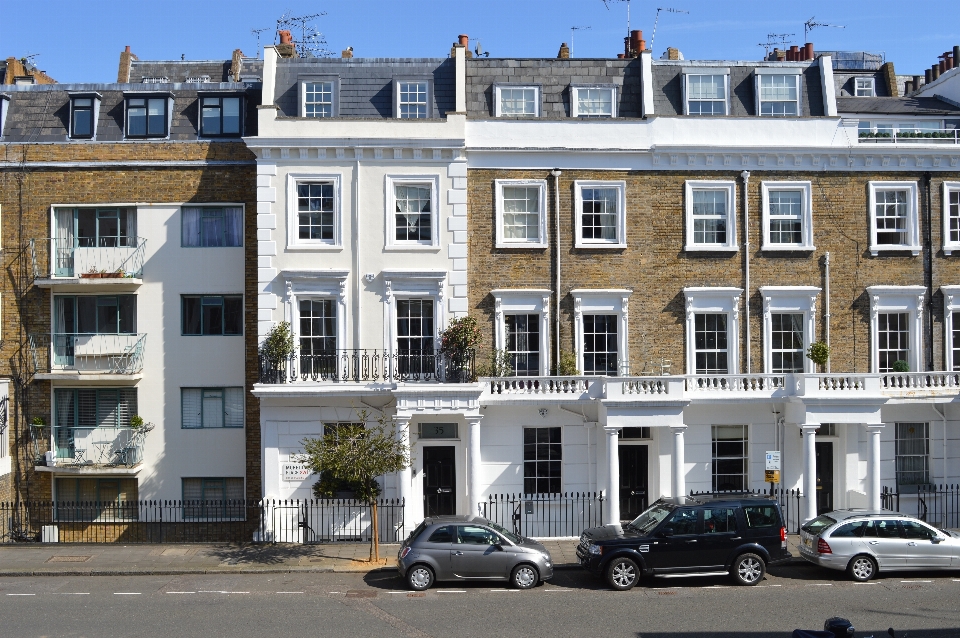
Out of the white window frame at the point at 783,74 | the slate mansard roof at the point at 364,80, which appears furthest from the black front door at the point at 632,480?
the slate mansard roof at the point at 364,80

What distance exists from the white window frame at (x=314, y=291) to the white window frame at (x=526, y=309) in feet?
12.6

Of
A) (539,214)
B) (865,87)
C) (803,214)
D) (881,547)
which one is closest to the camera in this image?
(881,547)

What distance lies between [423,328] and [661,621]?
403 inches

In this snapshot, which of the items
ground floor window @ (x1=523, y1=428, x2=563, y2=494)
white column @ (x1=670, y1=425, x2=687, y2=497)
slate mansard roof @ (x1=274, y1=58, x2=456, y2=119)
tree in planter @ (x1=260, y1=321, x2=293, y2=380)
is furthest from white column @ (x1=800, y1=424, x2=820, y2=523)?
tree in planter @ (x1=260, y1=321, x2=293, y2=380)

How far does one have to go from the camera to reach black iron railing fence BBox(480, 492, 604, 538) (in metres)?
23.3

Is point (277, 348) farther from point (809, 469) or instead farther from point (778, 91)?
point (778, 91)

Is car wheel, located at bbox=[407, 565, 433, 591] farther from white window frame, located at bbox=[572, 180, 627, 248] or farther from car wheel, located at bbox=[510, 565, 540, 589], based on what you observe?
white window frame, located at bbox=[572, 180, 627, 248]

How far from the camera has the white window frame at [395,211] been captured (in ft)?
77.0

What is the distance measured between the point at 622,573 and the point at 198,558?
9648mm

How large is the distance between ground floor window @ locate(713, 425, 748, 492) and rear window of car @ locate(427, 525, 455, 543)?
28.9ft

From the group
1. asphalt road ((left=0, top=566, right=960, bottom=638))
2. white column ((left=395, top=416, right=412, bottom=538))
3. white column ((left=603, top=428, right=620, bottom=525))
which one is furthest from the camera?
white column ((left=603, top=428, right=620, bottom=525))

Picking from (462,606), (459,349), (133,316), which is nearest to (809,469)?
(459,349)

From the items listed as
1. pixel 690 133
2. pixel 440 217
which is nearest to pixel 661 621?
pixel 440 217

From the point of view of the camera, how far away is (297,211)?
927 inches
